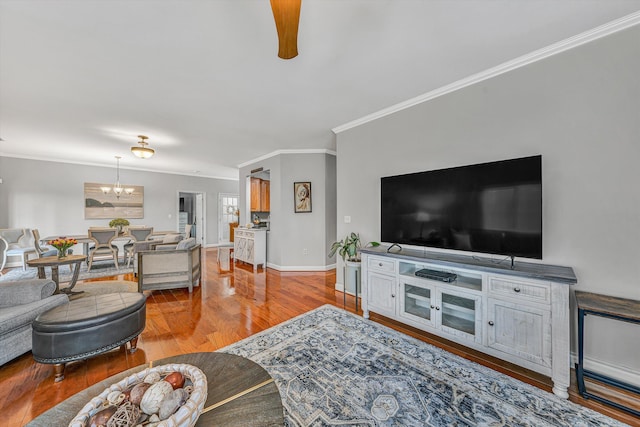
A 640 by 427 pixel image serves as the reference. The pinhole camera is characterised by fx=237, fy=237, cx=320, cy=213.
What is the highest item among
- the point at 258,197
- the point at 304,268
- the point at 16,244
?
the point at 258,197

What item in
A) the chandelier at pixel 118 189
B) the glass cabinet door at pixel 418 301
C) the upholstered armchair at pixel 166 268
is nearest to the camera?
the glass cabinet door at pixel 418 301

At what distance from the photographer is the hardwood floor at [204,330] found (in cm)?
168

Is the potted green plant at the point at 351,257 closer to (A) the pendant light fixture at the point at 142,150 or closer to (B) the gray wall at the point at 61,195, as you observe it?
(A) the pendant light fixture at the point at 142,150

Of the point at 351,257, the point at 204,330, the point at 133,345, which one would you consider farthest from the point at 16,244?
the point at 351,257

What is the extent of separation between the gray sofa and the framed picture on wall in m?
3.63

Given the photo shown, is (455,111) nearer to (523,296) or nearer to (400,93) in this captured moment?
(400,93)

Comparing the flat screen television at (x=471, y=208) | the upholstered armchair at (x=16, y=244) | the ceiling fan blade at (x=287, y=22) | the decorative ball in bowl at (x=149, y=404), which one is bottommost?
the decorative ball in bowl at (x=149, y=404)

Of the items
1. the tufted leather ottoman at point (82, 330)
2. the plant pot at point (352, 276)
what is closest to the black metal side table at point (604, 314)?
the plant pot at point (352, 276)

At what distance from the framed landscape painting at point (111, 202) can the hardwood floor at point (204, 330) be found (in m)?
3.37

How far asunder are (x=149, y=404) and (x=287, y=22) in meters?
1.81

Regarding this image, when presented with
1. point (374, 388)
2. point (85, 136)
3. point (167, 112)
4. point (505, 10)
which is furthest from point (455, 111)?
point (85, 136)

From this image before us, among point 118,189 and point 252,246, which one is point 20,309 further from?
point 118,189

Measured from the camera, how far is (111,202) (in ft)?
22.2

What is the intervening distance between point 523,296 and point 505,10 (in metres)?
2.09
